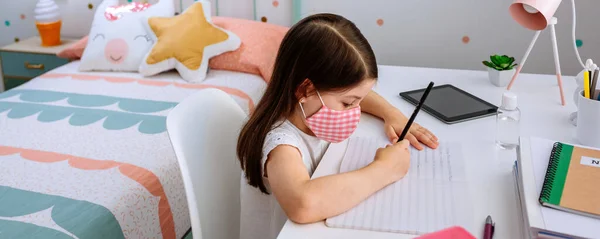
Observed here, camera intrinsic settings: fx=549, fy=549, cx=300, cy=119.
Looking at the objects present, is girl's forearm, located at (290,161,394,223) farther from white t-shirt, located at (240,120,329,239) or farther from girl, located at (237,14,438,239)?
white t-shirt, located at (240,120,329,239)

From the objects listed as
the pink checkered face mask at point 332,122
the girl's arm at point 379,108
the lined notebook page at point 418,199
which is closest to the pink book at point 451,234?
the lined notebook page at point 418,199

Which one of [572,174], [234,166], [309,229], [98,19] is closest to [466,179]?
[572,174]

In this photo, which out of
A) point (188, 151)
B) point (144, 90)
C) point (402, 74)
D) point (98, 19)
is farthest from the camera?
point (98, 19)

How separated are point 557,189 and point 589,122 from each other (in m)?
0.33

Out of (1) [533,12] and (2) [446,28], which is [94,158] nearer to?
(1) [533,12]

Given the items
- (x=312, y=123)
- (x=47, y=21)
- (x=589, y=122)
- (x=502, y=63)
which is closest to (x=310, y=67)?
(x=312, y=123)

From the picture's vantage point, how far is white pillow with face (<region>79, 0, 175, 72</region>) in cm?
248

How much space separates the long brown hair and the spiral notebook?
1.17 feet

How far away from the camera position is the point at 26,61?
2932mm

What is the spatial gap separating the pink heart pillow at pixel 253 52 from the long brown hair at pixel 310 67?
4.13 ft

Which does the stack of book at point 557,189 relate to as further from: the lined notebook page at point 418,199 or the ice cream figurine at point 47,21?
the ice cream figurine at point 47,21

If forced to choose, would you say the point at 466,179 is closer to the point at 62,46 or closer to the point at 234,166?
the point at 234,166

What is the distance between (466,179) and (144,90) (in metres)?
1.57

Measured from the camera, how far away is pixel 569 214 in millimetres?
812
